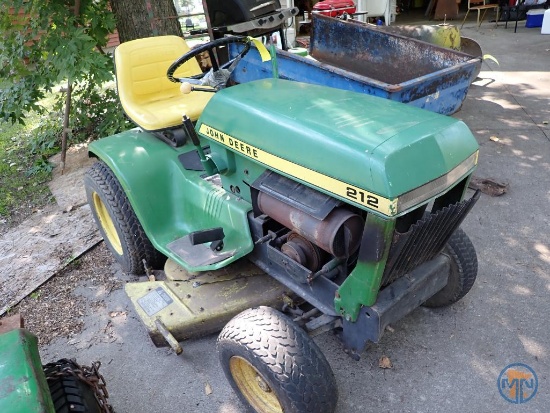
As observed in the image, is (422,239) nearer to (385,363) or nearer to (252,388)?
(385,363)

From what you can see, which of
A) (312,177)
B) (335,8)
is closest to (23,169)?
(312,177)

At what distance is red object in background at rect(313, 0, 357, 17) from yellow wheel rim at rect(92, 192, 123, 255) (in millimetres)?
6288

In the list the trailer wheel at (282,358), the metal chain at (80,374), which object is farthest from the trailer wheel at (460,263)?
the metal chain at (80,374)

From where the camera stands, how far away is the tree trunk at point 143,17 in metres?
4.45

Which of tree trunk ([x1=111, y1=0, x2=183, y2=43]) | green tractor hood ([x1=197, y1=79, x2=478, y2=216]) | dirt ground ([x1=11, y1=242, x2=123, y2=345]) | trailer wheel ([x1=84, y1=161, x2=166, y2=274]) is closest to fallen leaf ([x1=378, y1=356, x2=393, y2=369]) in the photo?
green tractor hood ([x1=197, y1=79, x2=478, y2=216])

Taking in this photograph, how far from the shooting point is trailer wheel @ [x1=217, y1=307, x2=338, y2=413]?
1.77 meters

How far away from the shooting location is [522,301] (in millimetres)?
2646

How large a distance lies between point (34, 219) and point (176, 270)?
200 cm

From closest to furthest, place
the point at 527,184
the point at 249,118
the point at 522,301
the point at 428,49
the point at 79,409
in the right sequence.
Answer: the point at 79,409 < the point at 249,118 < the point at 522,301 < the point at 527,184 < the point at 428,49

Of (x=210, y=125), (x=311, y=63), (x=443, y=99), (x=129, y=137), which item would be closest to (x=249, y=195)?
(x=210, y=125)

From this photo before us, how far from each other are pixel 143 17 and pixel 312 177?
350 cm

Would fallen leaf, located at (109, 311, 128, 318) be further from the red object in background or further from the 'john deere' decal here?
the red object in background

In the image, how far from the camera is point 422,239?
6.00ft

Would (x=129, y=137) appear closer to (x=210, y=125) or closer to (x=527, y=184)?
(x=210, y=125)
